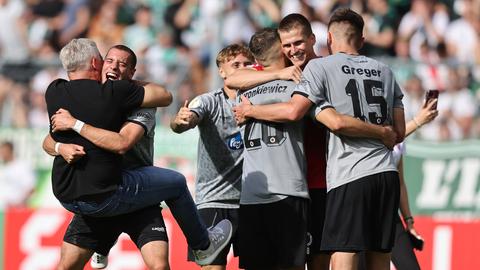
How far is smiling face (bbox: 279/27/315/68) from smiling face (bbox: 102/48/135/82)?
121 centimetres

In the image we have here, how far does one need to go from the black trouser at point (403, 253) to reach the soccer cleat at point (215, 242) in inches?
66.0

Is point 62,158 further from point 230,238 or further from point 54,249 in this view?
point 54,249

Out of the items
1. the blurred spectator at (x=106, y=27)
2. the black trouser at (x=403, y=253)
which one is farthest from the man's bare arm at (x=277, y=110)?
the blurred spectator at (x=106, y=27)

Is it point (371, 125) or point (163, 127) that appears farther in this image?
point (163, 127)

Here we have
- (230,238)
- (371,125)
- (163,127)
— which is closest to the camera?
(371,125)

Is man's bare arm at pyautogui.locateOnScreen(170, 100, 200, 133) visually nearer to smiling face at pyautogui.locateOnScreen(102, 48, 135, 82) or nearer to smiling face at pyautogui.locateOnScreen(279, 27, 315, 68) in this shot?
smiling face at pyautogui.locateOnScreen(102, 48, 135, 82)

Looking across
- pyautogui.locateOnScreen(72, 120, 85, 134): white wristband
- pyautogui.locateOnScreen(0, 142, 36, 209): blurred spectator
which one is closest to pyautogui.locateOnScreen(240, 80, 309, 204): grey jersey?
pyautogui.locateOnScreen(72, 120, 85, 134): white wristband

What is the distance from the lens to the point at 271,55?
871 cm

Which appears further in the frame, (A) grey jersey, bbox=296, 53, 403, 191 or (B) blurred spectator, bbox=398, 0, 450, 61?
(B) blurred spectator, bbox=398, 0, 450, 61

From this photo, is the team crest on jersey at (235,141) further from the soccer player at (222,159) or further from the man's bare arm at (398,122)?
the man's bare arm at (398,122)

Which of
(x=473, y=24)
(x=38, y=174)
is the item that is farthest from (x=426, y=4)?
(x=38, y=174)

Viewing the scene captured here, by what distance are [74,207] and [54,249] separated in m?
4.20

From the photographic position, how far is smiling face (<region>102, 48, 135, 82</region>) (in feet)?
28.2

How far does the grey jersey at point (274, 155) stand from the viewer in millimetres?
8562
